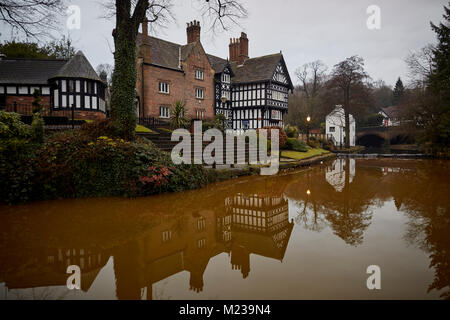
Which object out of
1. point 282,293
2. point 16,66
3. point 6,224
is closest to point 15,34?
point 6,224

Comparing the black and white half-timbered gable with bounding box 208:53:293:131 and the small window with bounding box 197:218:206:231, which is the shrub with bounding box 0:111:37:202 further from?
the black and white half-timbered gable with bounding box 208:53:293:131

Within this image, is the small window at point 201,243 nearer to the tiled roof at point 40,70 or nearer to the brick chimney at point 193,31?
the tiled roof at point 40,70

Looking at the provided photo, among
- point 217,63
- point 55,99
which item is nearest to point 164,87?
point 55,99

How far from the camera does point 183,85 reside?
27.6m

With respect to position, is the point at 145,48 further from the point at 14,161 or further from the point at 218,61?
the point at 14,161

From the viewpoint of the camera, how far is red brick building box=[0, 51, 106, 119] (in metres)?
19.1

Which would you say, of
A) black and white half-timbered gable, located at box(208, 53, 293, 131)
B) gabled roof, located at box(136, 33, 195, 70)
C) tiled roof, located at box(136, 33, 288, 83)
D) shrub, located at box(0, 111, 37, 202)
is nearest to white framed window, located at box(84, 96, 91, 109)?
gabled roof, located at box(136, 33, 195, 70)

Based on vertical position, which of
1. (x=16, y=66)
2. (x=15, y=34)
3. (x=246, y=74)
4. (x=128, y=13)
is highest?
(x=246, y=74)

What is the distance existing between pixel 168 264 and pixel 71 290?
1.16m

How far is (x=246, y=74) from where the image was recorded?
33.0m

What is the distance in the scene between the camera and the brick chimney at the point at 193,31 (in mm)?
29359

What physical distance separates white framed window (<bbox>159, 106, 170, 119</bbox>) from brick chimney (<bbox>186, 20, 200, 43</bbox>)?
9170 millimetres

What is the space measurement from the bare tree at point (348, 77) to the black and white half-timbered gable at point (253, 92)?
21.8 ft
